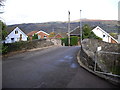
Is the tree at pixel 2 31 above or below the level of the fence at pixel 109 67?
above

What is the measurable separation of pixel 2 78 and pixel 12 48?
6527 mm

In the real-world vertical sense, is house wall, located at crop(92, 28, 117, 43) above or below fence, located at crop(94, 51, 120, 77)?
above

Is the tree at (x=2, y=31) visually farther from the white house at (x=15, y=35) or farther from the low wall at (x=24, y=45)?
the white house at (x=15, y=35)

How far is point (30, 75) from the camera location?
6.19 meters

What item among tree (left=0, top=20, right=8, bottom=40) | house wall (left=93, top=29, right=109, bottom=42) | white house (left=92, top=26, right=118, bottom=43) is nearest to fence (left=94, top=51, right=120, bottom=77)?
tree (left=0, top=20, right=8, bottom=40)

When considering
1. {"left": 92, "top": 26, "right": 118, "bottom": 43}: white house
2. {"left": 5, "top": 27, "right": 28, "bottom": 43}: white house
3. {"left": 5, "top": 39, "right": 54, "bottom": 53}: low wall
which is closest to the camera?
{"left": 5, "top": 39, "right": 54, "bottom": 53}: low wall

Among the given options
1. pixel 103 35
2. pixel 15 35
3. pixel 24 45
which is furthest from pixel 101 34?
pixel 24 45

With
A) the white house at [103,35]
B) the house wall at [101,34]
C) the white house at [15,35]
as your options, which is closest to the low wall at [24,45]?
the white house at [15,35]

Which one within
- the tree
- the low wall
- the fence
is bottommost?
the fence

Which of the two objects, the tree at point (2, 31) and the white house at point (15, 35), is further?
the white house at point (15, 35)

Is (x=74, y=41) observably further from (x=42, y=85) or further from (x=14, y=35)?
(x=42, y=85)

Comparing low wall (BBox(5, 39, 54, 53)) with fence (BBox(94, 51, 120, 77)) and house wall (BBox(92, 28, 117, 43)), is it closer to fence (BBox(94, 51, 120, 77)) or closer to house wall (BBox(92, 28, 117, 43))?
fence (BBox(94, 51, 120, 77))

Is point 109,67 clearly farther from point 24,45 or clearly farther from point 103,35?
point 103,35

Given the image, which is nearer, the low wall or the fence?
the fence
